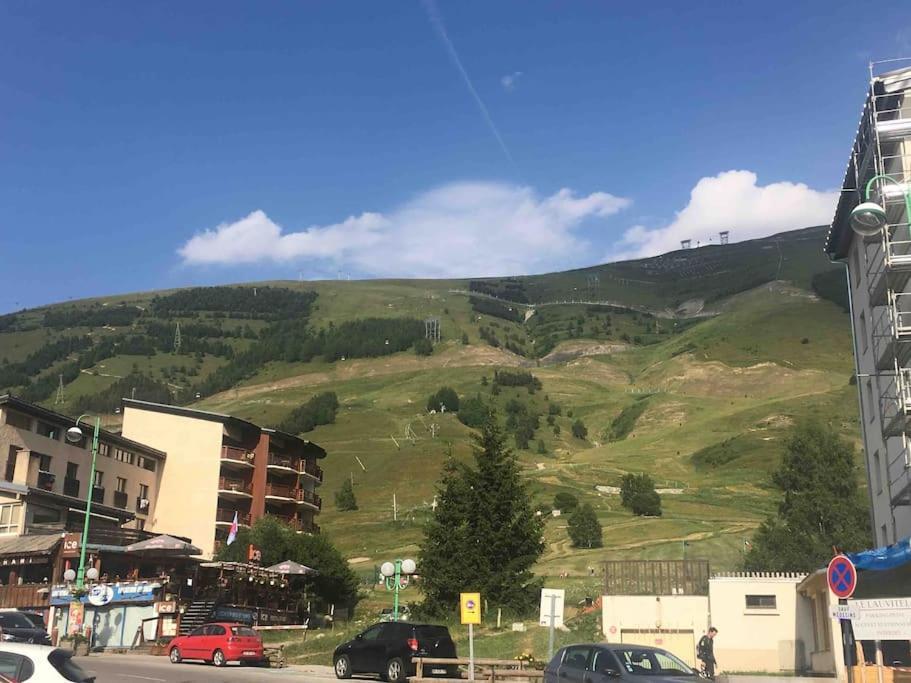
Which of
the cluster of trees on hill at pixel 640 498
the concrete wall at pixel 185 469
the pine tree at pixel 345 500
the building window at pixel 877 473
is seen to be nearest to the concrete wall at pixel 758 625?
the building window at pixel 877 473

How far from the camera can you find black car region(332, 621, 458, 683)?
85.9 feet

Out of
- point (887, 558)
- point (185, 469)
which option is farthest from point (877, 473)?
point (185, 469)

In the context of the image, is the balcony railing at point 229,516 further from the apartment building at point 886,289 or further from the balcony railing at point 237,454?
the apartment building at point 886,289

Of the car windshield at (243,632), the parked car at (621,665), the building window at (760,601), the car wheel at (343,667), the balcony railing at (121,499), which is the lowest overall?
the car wheel at (343,667)

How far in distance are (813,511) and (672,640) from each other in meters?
25.6

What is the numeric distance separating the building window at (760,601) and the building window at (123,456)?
54964mm

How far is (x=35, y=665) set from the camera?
13094 millimetres

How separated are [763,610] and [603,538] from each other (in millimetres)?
62529

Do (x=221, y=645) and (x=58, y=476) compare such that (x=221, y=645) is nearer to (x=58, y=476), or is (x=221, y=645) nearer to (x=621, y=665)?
(x=621, y=665)

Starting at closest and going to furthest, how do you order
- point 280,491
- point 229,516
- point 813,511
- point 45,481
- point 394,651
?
1. point 394,651
2. point 813,511
3. point 45,481
4. point 229,516
5. point 280,491

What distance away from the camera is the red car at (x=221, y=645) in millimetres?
33375

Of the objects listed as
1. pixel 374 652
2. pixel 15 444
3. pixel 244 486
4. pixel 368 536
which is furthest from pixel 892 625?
pixel 368 536

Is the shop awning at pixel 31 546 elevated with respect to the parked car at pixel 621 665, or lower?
elevated

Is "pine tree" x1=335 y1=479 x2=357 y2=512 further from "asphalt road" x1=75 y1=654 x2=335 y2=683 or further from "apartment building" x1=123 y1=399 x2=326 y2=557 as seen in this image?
"asphalt road" x1=75 y1=654 x2=335 y2=683
